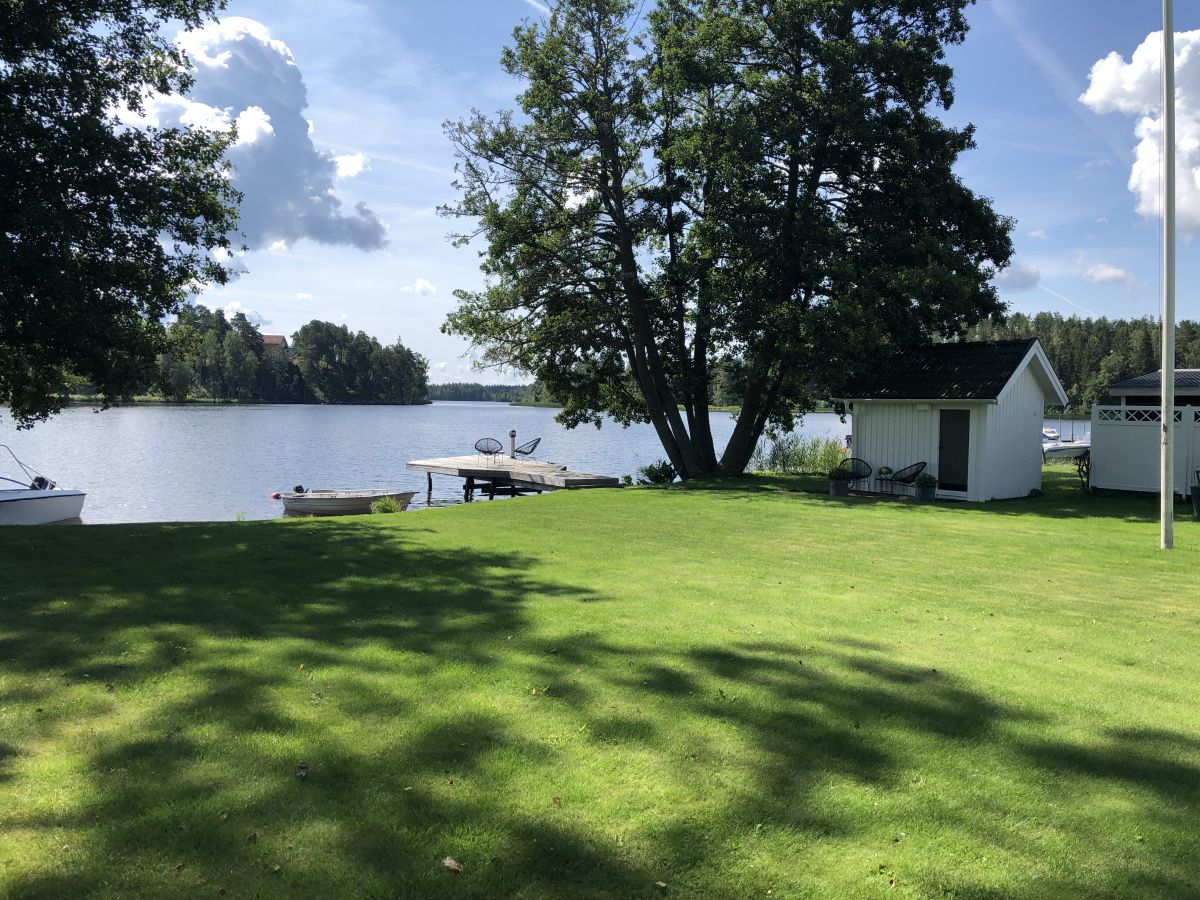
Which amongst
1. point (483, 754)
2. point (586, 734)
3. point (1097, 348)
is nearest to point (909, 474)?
point (586, 734)

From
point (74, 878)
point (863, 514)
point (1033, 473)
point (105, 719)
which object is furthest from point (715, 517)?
point (74, 878)

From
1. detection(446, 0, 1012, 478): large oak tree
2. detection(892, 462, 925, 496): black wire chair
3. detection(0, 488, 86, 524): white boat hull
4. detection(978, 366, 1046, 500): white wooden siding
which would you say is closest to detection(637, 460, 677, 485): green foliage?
detection(446, 0, 1012, 478): large oak tree

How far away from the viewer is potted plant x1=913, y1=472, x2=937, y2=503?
1861cm

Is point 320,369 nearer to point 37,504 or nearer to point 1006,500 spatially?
point 37,504

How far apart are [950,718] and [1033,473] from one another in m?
17.9

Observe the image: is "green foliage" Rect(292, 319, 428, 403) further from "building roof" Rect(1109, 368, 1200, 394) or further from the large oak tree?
"building roof" Rect(1109, 368, 1200, 394)

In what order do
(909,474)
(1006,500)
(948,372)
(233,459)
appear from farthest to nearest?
(233,459) → (948,372) → (909,474) → (1006,500)

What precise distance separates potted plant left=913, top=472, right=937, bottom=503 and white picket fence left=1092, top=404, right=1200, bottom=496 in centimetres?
425

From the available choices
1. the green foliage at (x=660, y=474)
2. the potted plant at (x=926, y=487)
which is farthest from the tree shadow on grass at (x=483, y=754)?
the green foliage at (x=660, y=474)

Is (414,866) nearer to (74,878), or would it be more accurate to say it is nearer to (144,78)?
(74,878)

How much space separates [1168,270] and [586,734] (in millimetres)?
11383

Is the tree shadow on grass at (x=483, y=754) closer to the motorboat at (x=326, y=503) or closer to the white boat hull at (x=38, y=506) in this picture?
the white boat hull at (x=38, y=506)

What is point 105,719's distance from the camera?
4238 millimetres

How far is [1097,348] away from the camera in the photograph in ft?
305
